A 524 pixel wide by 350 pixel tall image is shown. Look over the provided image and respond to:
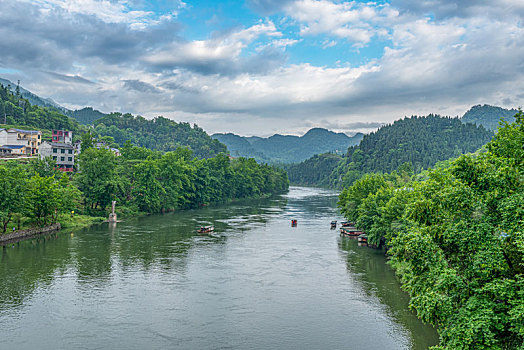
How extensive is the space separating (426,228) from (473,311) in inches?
201

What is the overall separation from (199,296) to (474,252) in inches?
963

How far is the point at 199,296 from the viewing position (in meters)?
36.3

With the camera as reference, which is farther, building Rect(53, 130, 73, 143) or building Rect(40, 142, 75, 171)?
building Rect(53, 130, 73, 143)

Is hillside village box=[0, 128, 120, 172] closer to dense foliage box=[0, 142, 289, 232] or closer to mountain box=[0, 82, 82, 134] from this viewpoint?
dense foliage box=[0, 142, 289, 232]

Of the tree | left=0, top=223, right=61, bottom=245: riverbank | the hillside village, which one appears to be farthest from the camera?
the hillside village

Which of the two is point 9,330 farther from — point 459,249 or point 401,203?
point 401,203

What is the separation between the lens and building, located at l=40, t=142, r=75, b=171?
108 metres

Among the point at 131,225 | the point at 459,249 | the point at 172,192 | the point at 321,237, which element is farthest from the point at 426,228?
the point at 172,192

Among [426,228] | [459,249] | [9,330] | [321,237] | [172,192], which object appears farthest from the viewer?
[172,192]

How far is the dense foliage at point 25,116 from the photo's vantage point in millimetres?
151225

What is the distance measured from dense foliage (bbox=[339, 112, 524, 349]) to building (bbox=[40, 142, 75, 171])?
350ft

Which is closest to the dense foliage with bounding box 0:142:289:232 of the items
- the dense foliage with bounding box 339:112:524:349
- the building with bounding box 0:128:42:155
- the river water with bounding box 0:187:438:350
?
the river water with bounding box 0:187:438:350

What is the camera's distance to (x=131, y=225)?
76.6 meters

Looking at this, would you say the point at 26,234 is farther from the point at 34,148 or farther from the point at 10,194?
the point at 34,148
